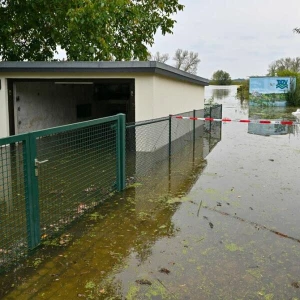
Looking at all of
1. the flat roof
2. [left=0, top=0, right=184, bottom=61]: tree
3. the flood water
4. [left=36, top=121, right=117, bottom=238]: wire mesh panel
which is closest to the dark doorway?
[left=0, top=0, right=184, bottom=61]: tree

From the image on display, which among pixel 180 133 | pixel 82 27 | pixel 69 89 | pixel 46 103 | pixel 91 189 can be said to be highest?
pixel 82 27

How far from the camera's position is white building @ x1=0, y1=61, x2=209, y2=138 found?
9500 mm

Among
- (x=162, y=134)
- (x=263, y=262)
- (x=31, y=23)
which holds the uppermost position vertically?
(x=31, y=23)

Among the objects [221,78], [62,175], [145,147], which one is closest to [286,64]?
[221,78]

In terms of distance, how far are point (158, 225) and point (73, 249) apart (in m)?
1.19

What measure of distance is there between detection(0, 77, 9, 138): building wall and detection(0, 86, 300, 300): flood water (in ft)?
→ 18.7

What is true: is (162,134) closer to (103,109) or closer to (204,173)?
(204,173)

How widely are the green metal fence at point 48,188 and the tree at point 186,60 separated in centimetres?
5407

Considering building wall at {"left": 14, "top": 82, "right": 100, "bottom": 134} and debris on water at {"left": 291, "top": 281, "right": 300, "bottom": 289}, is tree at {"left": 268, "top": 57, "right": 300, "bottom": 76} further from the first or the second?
debris on water at {"left": 291, "top": 281, "right": 300, "bottom": 289}

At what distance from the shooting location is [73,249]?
12.5 feet

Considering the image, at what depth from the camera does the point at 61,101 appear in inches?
565

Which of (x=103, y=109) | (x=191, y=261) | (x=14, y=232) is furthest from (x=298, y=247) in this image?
(x=103, y=109)

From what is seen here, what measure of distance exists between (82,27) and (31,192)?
11.1 meters

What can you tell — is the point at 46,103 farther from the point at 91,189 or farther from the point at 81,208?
the point at 81,208
